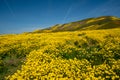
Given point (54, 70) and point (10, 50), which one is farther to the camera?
point (10, 50)

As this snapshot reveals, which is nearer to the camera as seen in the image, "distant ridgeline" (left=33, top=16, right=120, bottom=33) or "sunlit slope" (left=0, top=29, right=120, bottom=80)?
"sunlit slope" (left=0, top=29, right=120, bottom=80)

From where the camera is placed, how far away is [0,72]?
13.3 metres

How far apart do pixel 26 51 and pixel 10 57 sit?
1.39 meters

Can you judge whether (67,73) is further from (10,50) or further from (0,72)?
(10,50)

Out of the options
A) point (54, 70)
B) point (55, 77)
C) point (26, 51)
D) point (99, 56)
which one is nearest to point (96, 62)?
point (99, 56)

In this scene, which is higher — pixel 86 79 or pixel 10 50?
pixel 10 50

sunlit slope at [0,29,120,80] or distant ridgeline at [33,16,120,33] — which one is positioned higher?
distant ridgeline at [33,16,120,33]

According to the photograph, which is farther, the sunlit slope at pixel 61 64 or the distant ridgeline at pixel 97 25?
the distant ridgeline at pixel 97 25

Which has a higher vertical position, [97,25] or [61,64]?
[97,25]

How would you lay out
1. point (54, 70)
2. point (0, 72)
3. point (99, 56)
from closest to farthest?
point (54, 70) < point (0, 72) < point (99, 56)

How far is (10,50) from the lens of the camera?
19.4 m

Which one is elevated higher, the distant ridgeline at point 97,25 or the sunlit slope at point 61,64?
the distant ridgeline at point 97,25

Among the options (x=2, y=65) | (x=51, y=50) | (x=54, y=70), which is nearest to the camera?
(x=54, y=70)

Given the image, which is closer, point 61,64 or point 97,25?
point 61,64
